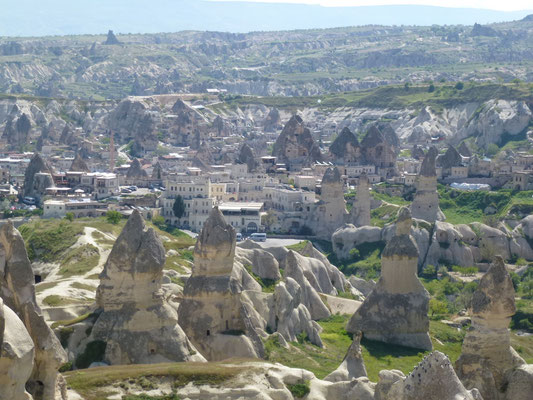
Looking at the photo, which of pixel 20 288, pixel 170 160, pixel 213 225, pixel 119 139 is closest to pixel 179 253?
pixel 213 225

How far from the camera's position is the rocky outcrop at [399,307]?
54.6 meters

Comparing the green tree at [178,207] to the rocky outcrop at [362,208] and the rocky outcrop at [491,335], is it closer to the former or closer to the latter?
the rocky outcrop at [362,208]

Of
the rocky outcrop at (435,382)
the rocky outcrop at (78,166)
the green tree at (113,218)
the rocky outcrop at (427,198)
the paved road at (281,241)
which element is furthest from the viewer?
the rocky outcrop at (78,166)

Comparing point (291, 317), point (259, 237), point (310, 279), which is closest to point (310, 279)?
point (310, 279)

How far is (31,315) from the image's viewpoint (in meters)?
28.8

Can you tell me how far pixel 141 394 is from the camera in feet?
107

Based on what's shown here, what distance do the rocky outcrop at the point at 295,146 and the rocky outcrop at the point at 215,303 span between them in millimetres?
101155

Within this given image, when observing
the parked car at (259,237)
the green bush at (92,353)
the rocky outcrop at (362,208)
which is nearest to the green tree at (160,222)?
the parked car at (259,237)

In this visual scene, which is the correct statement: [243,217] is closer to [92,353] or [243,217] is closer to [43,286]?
[43,286]

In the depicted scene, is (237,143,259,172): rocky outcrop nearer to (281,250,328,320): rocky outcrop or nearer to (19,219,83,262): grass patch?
(19,219,83,262): grass patch

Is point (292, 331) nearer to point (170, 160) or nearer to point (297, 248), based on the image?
point (297, 248)

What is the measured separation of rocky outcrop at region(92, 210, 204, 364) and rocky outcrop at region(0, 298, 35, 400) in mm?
14200

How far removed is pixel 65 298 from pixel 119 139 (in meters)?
145

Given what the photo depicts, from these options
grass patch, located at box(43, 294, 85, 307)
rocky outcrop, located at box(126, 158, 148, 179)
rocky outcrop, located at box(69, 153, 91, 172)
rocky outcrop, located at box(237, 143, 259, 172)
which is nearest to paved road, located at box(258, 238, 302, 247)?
rocky outcrop, located at box(237, 143, 259, 172)
